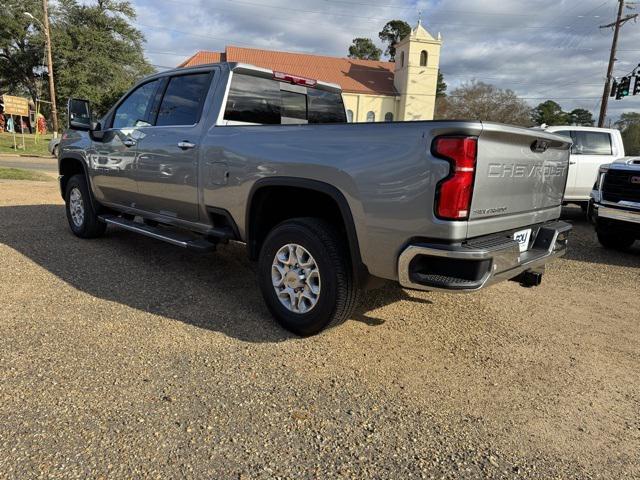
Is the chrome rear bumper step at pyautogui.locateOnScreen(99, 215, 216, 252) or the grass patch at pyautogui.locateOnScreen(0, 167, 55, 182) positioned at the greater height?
the chrome rear bumper step at pyautogui.locateOnScreen(99, 215, 216, 252)

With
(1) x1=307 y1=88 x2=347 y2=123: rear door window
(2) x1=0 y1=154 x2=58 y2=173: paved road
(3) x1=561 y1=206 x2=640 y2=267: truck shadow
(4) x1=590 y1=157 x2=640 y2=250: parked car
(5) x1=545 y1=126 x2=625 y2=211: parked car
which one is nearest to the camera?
(1) x1=307 y1=88 x2=347 y2=123: rear door window

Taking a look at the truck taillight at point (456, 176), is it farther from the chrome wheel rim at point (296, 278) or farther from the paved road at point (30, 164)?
the paved road at point (30, 164)

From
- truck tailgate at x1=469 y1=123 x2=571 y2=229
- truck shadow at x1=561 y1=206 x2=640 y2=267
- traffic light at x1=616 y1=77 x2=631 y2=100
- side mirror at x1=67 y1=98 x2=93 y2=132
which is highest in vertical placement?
traffic light at x1=616 y1=77 x2=631 y2=100

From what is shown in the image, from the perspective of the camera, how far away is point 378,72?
5572 cm

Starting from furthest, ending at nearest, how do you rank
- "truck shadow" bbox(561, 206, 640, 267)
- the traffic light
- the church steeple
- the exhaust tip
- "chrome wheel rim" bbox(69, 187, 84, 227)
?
1. the church steeple
2. the traffic light
3. "truck shadow" bbox(561, 206, 640, 267)
4. "chrome wheel rim" bbox(69, 187, 84, 227)
5. the exhaust tip

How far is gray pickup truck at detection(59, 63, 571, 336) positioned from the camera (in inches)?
106

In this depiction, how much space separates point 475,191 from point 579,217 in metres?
9.32

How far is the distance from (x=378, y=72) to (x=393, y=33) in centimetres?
1913

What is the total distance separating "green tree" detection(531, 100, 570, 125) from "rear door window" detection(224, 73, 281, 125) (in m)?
64.1

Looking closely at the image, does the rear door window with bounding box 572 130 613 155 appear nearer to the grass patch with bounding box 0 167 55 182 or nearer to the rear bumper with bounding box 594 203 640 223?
the rear bumper with bounding box 594 203 640 223

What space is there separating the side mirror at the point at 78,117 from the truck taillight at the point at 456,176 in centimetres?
451

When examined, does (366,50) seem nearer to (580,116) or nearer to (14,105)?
(580,116)

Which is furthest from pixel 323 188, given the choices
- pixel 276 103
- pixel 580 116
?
pixel 580 116

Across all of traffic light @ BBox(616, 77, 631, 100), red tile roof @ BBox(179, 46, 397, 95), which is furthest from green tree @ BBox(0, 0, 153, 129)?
traffic light @ BBox(616, 77, 631, 100)
